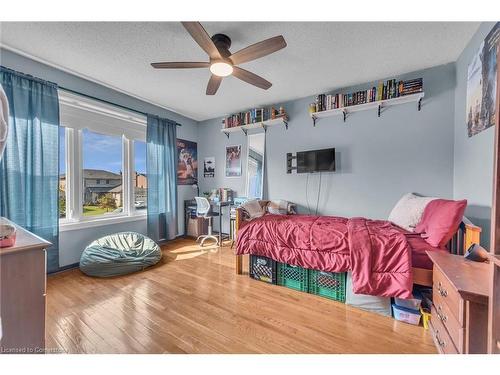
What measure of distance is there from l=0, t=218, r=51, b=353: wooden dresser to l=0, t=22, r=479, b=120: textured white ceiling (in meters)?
1.83

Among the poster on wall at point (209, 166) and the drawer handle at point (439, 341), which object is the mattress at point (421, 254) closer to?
the drawer handle at point (439, 341)

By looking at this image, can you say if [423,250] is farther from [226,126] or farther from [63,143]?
[63,143]

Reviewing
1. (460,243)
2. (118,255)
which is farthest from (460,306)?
(118,255)

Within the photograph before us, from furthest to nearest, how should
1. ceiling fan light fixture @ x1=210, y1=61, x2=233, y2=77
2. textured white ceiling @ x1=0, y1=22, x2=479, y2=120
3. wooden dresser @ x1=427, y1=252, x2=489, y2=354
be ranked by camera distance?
ceiling fan light fixture @ x1=210, y1=61, x2=233, y2=77
textured white ceiling @ x1=0, y1=22, x2=479, y2=120
wooden dresser @ x1=427, y1=252, x2=489, y2=354

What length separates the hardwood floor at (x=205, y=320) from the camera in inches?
52.1

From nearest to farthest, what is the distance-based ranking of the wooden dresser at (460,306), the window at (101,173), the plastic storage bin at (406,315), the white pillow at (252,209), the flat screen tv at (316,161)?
the wooden dresser at (460,306), the plastic storage bin at (406,315), the white pillow at (252,209), the window at (101,173), the flat screen tv at (316,161)

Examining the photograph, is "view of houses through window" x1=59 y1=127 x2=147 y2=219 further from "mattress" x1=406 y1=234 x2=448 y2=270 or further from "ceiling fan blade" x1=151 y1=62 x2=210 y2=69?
"mattress" x1=406 y1=234 x2=448 y2=270

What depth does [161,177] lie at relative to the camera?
3527 mm

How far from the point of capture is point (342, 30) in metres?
1.72

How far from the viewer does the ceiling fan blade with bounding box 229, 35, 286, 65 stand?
59.2 inches

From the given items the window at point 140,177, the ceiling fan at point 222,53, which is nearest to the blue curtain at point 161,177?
the window at point 140,177

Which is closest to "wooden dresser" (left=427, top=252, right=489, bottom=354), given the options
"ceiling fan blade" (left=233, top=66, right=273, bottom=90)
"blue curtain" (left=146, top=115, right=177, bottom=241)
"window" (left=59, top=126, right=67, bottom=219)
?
"ceiling fan blade" (left=233, top=66, right=273, bottom=90)

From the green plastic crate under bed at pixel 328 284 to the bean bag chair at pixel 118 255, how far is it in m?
2.02

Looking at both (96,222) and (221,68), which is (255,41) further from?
(96,222)
